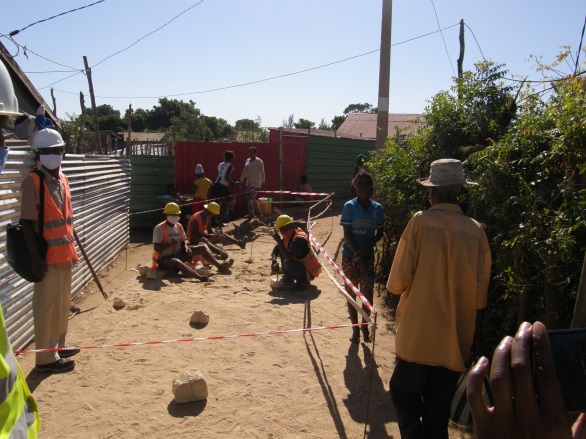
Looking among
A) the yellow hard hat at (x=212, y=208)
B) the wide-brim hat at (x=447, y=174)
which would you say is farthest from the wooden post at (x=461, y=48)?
the wide-brim hat at (x=447, y=174)

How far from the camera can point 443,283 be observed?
9.62 feet

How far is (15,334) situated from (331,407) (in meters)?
3.24

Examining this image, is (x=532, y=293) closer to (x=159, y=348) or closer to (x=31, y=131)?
(x=159, y=348)

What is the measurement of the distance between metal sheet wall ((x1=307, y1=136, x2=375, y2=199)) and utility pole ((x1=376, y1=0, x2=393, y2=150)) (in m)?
5.43

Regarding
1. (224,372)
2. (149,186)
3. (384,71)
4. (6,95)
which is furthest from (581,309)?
(149,186)

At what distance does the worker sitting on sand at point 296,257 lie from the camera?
721 centimetres

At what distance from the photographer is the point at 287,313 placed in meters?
6.32

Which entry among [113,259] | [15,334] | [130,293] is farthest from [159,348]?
[113,259]

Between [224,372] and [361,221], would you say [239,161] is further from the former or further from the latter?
[224,372]

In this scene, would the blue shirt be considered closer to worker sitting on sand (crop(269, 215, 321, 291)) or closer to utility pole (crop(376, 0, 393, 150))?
worker sitting on sand (crop(269, 215, 321, 291))

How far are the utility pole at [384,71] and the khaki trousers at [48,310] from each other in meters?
7.53

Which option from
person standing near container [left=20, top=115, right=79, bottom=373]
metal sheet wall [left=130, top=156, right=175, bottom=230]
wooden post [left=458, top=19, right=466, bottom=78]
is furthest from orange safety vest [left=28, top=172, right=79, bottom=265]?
wooden post [left=458, top=19, right=466, bottom=78]

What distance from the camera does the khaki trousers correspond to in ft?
14.6

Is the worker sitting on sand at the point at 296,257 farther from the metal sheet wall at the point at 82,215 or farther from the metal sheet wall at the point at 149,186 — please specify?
the metal sheet wall at the point at 149,186
